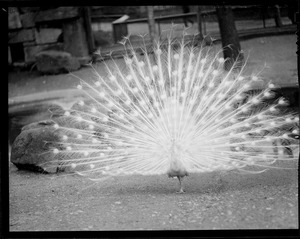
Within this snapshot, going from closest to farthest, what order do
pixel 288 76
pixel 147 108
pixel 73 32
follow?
pixel 147 108 < pixel 288 76 < pixel 73 32

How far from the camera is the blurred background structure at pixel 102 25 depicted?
23.4ft

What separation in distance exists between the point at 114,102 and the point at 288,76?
9.09 feet

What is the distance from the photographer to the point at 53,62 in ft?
28.7

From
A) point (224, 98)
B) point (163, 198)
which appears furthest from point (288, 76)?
point (163, 198)

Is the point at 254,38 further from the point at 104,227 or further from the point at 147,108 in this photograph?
the point at 104,227

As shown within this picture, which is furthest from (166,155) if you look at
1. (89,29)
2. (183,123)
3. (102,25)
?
(102,25)

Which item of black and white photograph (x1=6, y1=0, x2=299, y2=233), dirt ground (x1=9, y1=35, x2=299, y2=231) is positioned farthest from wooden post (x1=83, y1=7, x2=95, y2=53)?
dirt ground (x1=9, y1=35, x2=299, y2=231)

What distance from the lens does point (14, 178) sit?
4.66m

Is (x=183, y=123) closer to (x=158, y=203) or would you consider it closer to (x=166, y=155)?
(x=166, y=155)

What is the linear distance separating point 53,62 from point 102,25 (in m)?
1.23

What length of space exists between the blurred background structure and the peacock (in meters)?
2.82

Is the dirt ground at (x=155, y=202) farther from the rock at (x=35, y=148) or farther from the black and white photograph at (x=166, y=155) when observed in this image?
the rock at (x=35, y=148)

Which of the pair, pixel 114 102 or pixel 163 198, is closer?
pixel 163 198

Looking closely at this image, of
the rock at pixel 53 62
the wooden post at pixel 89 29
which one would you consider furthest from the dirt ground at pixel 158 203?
the wooden post at pixel 89 29
